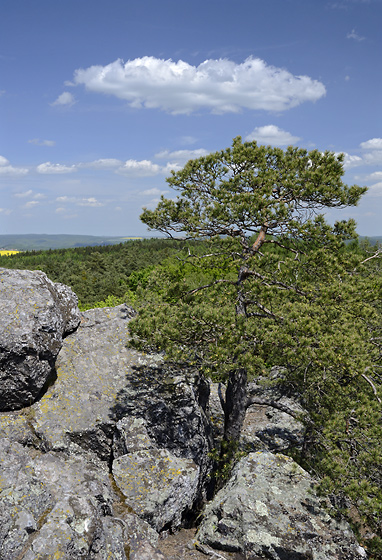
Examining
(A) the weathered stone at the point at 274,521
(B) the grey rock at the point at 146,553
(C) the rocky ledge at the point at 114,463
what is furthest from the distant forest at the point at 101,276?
(B) the grey rock at the point at 146,553

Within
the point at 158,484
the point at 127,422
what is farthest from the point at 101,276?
the point at 158,484

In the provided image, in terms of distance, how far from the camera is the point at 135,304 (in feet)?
43.4

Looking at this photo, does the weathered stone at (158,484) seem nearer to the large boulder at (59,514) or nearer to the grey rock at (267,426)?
the large boulder at (59,514)

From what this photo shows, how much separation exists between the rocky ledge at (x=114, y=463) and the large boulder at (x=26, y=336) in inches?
1.3

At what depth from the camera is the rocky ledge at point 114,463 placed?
7883 mm

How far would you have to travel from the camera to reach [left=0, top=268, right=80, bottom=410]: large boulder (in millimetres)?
11445

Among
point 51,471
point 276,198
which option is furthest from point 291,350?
point 51,471

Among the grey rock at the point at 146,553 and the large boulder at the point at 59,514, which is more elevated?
the large boulder at the point at 59,514

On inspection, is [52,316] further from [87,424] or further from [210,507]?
[210,507]

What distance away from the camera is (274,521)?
30.3ft

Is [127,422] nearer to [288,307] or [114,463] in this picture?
[114,463]

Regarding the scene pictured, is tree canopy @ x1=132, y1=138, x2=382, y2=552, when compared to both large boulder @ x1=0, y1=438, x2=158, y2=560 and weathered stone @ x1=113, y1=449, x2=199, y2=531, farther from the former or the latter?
large boulder @ x1=0, y1=438, x2=158, y2=560

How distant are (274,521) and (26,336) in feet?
27.7

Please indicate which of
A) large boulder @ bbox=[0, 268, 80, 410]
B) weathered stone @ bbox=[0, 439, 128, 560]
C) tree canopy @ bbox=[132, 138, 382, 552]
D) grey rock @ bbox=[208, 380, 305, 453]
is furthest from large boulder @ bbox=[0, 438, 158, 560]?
grey rock @ bbox=[208, 380, 305, 453]
